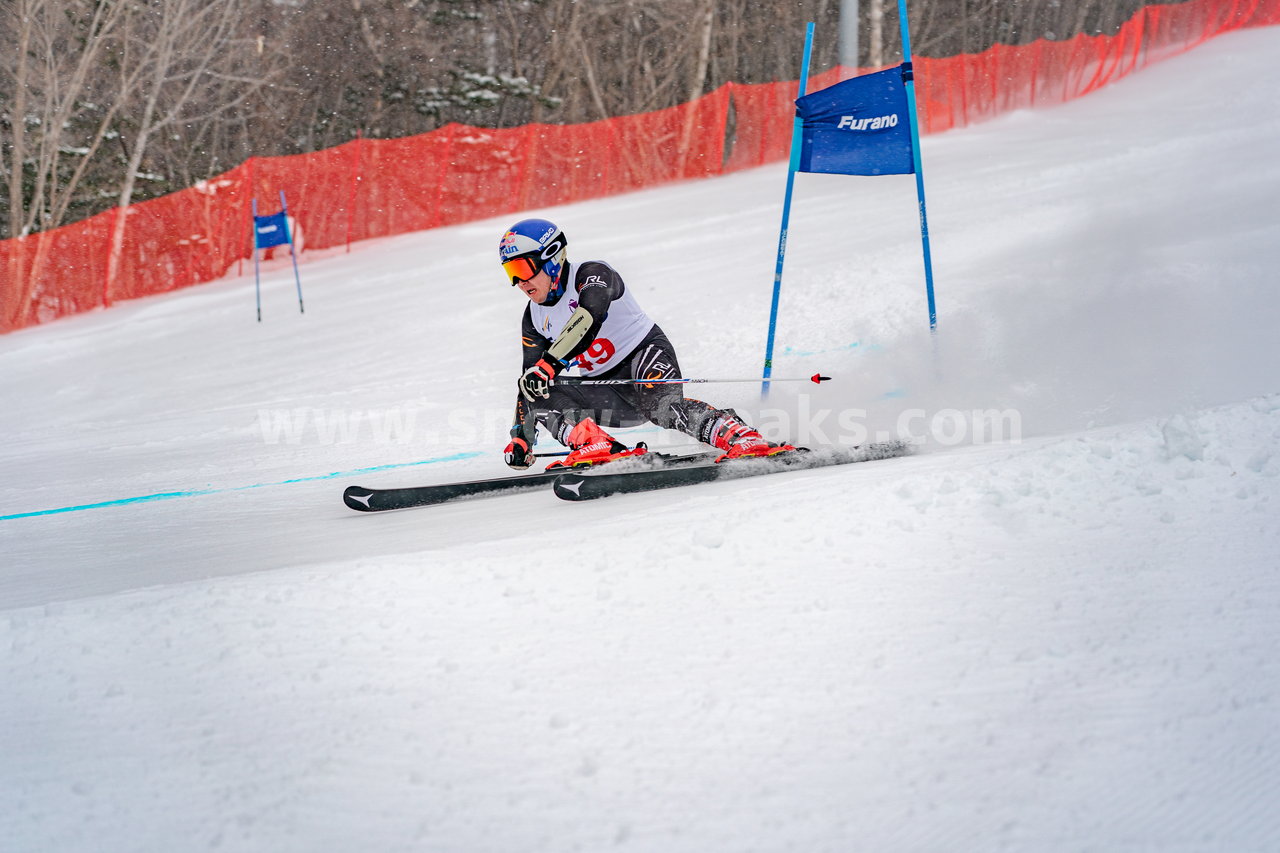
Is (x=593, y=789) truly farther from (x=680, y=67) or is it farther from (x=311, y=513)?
(x=680, y=67)

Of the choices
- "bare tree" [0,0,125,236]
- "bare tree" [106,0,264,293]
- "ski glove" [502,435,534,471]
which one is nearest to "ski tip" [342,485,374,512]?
"ski glove" [502,435,534,471]

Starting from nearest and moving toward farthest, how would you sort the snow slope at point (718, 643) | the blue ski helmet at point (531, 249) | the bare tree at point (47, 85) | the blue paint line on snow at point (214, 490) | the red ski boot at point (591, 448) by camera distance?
the snow slope at point (718, 643), the blue ski helmet at point (531, 249), the red ski boot at point (591, 448), the blue paint line on snow at point (214, 490), the bare tree at point (47, 85)

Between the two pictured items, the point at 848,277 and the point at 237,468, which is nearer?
the point at 237,468

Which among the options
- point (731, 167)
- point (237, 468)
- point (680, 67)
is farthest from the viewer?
point (680, 67)

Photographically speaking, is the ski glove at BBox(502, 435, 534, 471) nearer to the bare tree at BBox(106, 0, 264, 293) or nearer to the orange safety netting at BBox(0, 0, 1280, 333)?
the orange safety netting at BBox(0, 0, 1280, 333)

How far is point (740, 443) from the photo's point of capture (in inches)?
209

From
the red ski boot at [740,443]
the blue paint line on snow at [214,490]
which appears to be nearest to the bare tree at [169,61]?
the blue paint line on snow at [214,490]

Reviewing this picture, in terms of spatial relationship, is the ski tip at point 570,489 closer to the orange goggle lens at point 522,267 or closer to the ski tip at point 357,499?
the ski tip at point 357,499

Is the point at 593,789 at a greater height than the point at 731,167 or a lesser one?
lesser

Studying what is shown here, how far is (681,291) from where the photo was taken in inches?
439

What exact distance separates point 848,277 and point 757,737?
810 cm

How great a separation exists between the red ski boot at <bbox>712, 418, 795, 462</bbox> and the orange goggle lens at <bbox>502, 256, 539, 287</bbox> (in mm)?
1272

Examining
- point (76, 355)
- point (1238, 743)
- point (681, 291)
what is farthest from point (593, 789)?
point (76, 355)

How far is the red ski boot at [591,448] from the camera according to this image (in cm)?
549
